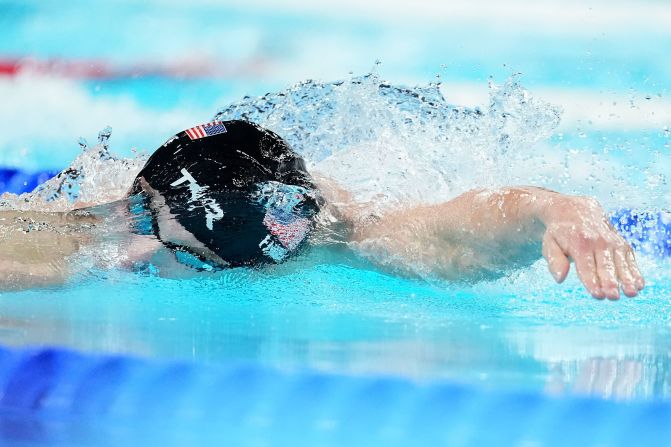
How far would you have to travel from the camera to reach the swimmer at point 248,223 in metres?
1.46

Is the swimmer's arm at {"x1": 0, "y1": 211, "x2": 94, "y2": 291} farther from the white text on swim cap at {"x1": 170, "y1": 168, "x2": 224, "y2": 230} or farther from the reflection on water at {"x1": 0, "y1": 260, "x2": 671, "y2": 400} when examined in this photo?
the white text on swim cap at {"x1": 170, "y1": 168, "x2": 224, "y2": 230}

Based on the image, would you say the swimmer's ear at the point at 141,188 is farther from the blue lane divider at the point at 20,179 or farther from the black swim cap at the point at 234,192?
the blue lane divider at the point at 20,179

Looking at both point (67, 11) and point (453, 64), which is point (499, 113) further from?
point (67, 11)

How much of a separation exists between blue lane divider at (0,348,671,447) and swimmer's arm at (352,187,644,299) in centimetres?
18

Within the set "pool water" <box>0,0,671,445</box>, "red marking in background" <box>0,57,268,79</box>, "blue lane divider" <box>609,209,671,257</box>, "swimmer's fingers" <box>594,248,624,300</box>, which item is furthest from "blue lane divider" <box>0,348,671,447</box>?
"red marking in background" <box>0,57,268,79</box>

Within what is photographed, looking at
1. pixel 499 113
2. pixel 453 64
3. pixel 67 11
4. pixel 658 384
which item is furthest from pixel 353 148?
pixel 67 11

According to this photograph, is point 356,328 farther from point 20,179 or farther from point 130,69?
point 130,69

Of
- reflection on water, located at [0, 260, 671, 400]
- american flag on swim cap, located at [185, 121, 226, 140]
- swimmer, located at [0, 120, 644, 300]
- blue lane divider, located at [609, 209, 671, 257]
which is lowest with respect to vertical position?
blue lane divider, located at [609, 209, 671, 257]

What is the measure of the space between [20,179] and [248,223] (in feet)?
7.57

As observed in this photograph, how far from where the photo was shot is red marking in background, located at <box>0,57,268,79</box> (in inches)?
153

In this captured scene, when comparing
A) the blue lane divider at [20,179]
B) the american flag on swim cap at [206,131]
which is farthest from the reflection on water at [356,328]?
the blue lane divider at [20,179]

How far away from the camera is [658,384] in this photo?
40.7 inches

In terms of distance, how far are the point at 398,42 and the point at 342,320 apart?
2.59 meters

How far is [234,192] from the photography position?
151cm
